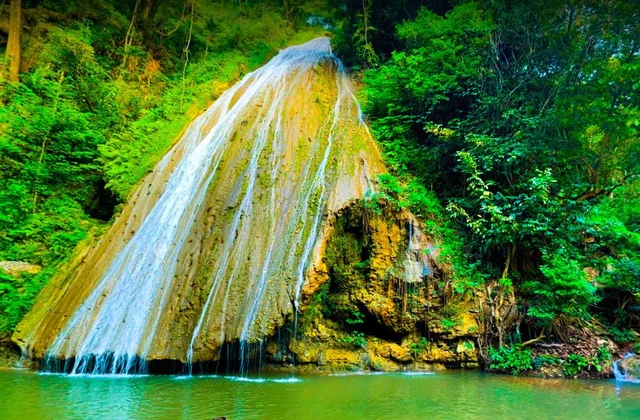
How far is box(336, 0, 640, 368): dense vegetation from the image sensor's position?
8.52m

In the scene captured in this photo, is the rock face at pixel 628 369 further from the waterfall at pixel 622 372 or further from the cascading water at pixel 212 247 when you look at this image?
the cascading water at pixel 212 247

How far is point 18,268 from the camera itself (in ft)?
33.1

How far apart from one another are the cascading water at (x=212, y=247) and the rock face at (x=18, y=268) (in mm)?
991

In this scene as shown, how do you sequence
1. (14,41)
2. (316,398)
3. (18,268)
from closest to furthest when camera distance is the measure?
(316,398), (18,268), (14,41)

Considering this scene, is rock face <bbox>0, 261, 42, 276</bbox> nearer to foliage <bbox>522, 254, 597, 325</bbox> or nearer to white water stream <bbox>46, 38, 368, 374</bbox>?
white water stream <bbox>46, 38, 368, 374</bbox>

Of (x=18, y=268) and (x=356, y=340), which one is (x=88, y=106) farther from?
(x=356, y=340)

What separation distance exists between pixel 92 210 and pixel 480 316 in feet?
40.1

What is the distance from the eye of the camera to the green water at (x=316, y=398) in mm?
4809

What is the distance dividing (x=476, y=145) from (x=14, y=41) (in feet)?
55.3

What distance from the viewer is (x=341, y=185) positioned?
31.4 feet

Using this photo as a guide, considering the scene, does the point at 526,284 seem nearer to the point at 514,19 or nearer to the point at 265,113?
the point at 514,19

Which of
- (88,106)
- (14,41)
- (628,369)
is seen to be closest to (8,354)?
(88,106)

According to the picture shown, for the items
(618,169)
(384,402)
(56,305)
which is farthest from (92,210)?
(618,169)

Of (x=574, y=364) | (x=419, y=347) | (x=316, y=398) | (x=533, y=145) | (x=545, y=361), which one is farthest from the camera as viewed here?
(x=533, y=145)
